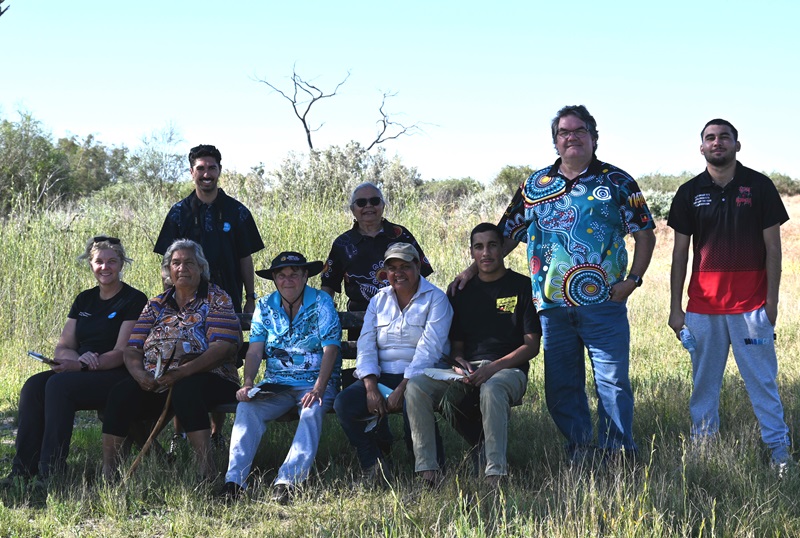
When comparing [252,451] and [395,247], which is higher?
[395,247]

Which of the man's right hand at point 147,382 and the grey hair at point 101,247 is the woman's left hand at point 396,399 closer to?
the man's right hand at point 147,382

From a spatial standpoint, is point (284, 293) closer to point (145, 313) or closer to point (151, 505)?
point (145, 313)

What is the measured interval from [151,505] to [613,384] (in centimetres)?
260

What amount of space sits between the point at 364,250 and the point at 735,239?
2.35m

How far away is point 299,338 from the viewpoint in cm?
530

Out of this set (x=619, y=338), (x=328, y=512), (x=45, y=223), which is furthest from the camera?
(x=45, y=223)

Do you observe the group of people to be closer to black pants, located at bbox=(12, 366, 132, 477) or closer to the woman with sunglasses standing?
black pants, located at bbox=(12, 366, 132, 477)

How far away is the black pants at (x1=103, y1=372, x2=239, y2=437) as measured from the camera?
502cm

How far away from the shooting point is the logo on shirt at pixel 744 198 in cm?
479

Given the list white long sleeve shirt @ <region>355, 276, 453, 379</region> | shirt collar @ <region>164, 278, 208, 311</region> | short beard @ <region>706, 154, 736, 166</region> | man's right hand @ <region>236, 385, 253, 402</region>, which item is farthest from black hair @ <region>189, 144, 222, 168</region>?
short beard @ <region>706, 154, 736, 166</region>

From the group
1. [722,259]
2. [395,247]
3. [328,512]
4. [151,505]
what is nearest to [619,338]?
[722,259]

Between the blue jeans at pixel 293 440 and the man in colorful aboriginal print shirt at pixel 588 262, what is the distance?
4.75 feet

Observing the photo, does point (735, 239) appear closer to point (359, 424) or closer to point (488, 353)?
point (488, 353)

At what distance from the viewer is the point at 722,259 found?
4.85m
